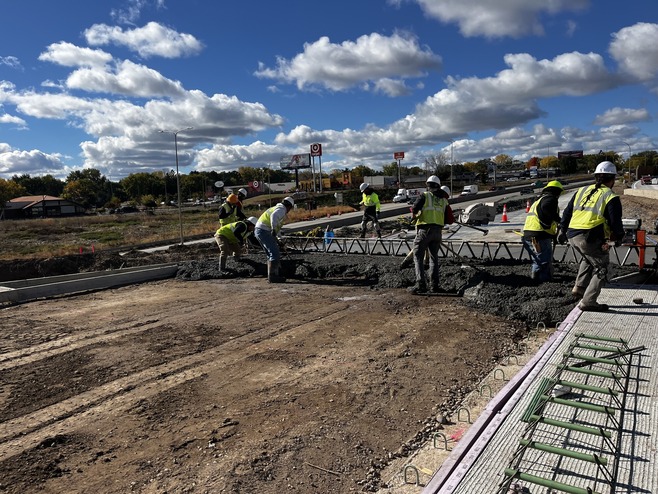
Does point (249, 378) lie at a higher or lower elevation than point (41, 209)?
lower

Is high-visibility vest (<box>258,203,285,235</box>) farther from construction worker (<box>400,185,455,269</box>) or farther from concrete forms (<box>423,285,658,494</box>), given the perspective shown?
concrete forms (<box>423,285,658,494</box>)

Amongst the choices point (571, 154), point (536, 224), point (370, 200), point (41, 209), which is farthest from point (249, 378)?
point (571, 154)

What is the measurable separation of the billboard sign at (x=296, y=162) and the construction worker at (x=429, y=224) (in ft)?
329

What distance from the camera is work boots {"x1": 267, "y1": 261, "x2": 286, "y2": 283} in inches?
401

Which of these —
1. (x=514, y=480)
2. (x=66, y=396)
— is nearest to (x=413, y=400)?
(x=514, y=480)

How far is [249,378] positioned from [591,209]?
446cm

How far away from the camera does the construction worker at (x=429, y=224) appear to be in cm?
796

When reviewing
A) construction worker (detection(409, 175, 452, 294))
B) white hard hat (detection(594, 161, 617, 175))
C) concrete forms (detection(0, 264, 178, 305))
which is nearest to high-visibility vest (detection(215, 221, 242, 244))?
concrete forms (detection(0, 264, 178, 305))

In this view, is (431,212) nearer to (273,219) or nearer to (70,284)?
(273,219)

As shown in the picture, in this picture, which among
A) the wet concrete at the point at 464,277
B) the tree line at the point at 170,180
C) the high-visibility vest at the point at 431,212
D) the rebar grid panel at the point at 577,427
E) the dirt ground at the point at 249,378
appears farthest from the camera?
the tree line at the point at 170,180

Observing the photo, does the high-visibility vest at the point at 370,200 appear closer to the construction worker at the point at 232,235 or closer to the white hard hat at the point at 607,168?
the construction worker at the point at 232,235

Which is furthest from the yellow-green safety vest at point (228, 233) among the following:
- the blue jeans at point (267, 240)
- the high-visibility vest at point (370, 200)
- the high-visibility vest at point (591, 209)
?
the high-visibility vest at point (591, 209)

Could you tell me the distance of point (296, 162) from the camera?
107625 mm

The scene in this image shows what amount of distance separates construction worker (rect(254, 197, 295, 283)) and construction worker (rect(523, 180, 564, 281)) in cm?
463
